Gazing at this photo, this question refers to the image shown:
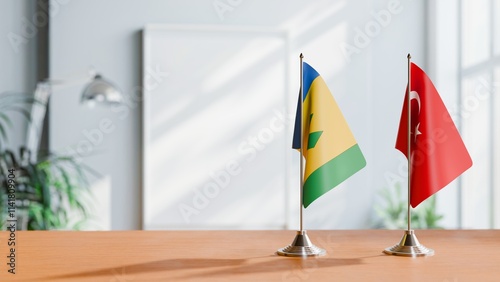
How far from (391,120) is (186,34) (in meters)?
1.71

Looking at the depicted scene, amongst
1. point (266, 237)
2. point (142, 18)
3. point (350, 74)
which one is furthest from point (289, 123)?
point (266, 237)

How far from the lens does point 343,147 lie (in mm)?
1286

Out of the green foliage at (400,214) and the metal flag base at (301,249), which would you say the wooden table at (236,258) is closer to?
the metal flag base at (301,249)

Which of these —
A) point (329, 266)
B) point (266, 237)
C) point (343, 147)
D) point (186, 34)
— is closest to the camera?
point (329, 266)

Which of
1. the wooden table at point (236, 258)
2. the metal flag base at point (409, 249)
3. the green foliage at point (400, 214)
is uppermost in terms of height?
the metal flag base at point (409, 249)

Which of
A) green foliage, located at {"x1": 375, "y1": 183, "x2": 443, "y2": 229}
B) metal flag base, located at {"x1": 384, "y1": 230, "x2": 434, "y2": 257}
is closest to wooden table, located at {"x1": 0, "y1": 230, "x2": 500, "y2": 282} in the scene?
metal flag base, located at {"x1": 384, "y1": 230, "x2": 434, "y2": 257}

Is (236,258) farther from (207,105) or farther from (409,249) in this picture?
(207,105)

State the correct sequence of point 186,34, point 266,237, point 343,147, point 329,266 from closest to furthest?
point 329,266 < point 343,147 < point 266,237 < point 186,34

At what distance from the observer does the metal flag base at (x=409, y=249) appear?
1.22m

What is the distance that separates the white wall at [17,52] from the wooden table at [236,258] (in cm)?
319

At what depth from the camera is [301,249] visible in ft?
4.04

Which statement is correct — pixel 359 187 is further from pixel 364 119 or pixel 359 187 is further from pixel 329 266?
pixel 329 266

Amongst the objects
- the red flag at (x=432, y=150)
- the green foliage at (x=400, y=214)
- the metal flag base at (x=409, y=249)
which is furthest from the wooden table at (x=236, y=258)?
the green foliage at (x=400, y=214)

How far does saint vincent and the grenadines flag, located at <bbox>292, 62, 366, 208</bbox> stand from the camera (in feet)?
4.17
